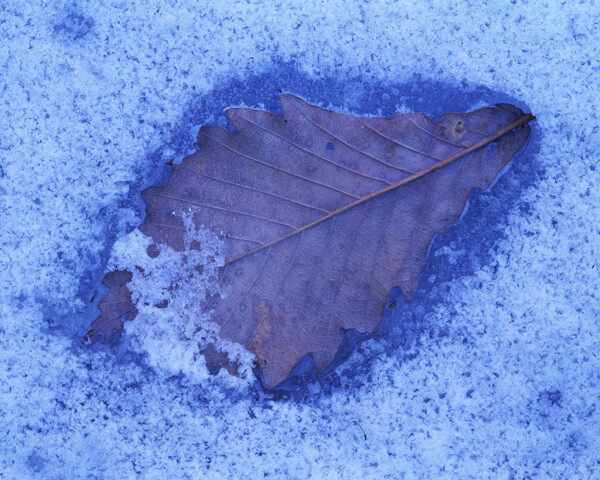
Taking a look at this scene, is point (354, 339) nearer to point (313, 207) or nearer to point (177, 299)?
point (313, 207)

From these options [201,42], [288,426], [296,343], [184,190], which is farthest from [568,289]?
[201,42]

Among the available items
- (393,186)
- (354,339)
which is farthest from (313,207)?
(354,339)

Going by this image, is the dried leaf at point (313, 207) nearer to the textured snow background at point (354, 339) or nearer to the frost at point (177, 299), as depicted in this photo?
the frost at point (177, 299)

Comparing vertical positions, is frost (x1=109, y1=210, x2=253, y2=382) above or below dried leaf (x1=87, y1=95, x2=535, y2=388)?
below

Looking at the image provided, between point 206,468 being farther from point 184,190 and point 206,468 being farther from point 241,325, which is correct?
point 184,190

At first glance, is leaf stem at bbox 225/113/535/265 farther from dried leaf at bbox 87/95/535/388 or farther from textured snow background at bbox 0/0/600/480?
textured snow background at bbox 0/0/600/480

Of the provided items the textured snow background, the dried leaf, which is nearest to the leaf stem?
the dried leaf
